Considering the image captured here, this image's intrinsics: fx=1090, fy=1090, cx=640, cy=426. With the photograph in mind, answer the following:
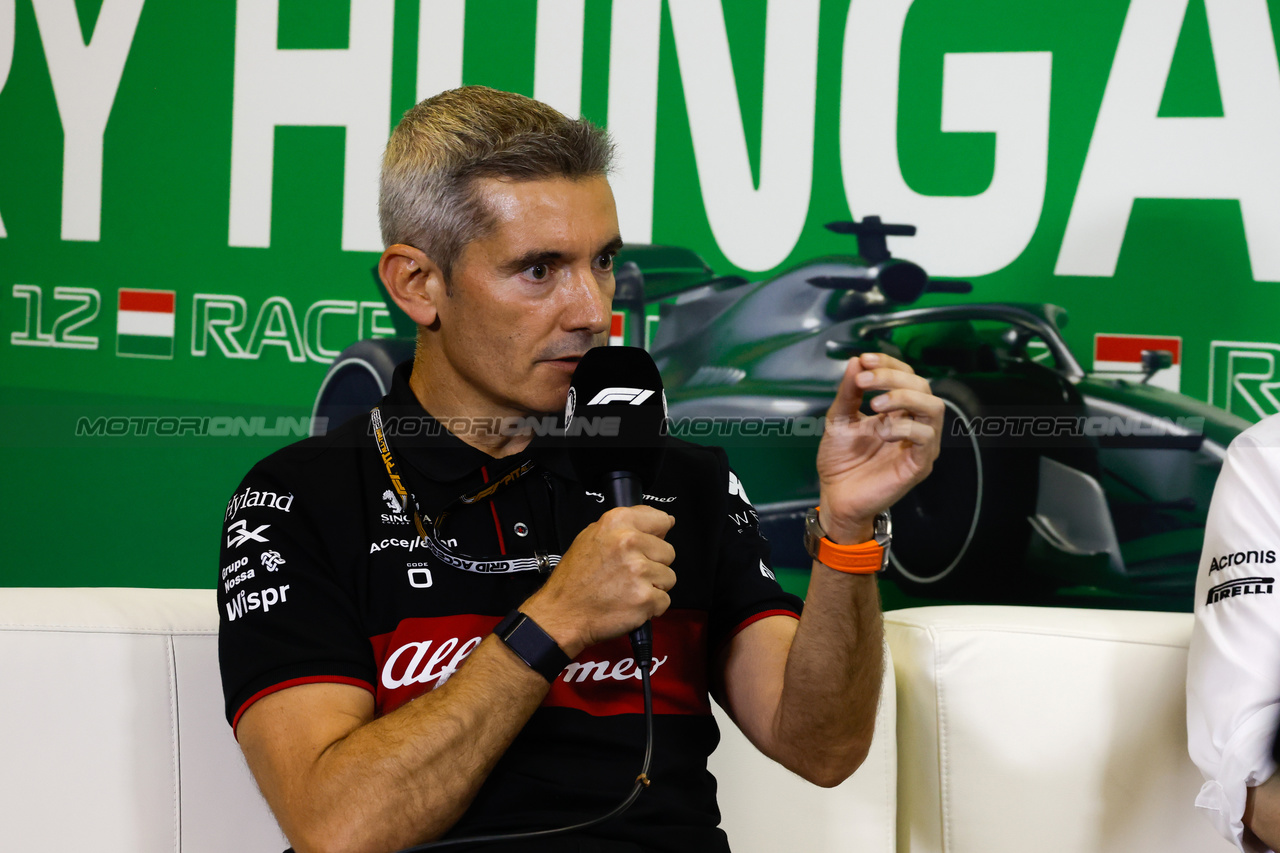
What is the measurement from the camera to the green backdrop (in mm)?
1745

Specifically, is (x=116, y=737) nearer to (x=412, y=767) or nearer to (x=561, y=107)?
(x=412, y=767)

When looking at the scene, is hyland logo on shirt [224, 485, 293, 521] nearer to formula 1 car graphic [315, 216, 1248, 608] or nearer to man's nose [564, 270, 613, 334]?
man's nose [564, 270, 613, 334]

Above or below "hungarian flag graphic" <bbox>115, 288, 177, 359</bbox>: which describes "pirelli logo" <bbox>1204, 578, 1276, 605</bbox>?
below

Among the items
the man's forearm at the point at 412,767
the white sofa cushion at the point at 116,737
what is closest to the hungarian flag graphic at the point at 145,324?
the white sofa cushion at the point at 116,737

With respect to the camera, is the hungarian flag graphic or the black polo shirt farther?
the hungarian flag graphic

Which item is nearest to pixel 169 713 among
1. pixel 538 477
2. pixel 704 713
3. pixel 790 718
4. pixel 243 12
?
pixel 538 477

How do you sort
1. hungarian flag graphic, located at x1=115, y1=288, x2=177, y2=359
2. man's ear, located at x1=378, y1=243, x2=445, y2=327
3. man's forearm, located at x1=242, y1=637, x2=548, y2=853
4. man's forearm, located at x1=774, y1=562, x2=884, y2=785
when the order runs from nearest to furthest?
1. man's forearm, located at x1=242, y1=637, x2=548, y2=853
2. man's forearm, located at x1=774, y1=562, x2=884, y2=785
3. man's ear, located at x1=378, y1=243, x2=445, y2=327
4. hungarian flag graphic, located at x1=115, y1=288, x2=177, y2=359

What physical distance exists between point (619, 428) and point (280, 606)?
1.33ft

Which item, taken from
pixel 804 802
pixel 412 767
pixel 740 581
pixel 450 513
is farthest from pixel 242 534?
pixel 804 802

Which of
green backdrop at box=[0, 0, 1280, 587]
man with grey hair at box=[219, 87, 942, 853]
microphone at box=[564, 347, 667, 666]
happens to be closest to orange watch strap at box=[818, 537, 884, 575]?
man with grey hair at box=[219, 87, 942, 853]

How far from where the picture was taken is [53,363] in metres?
2.10

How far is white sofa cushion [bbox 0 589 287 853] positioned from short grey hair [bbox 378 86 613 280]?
592 mm

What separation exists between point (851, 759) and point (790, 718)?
0.29 ft

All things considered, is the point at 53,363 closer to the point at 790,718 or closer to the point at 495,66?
the point at 495,66
